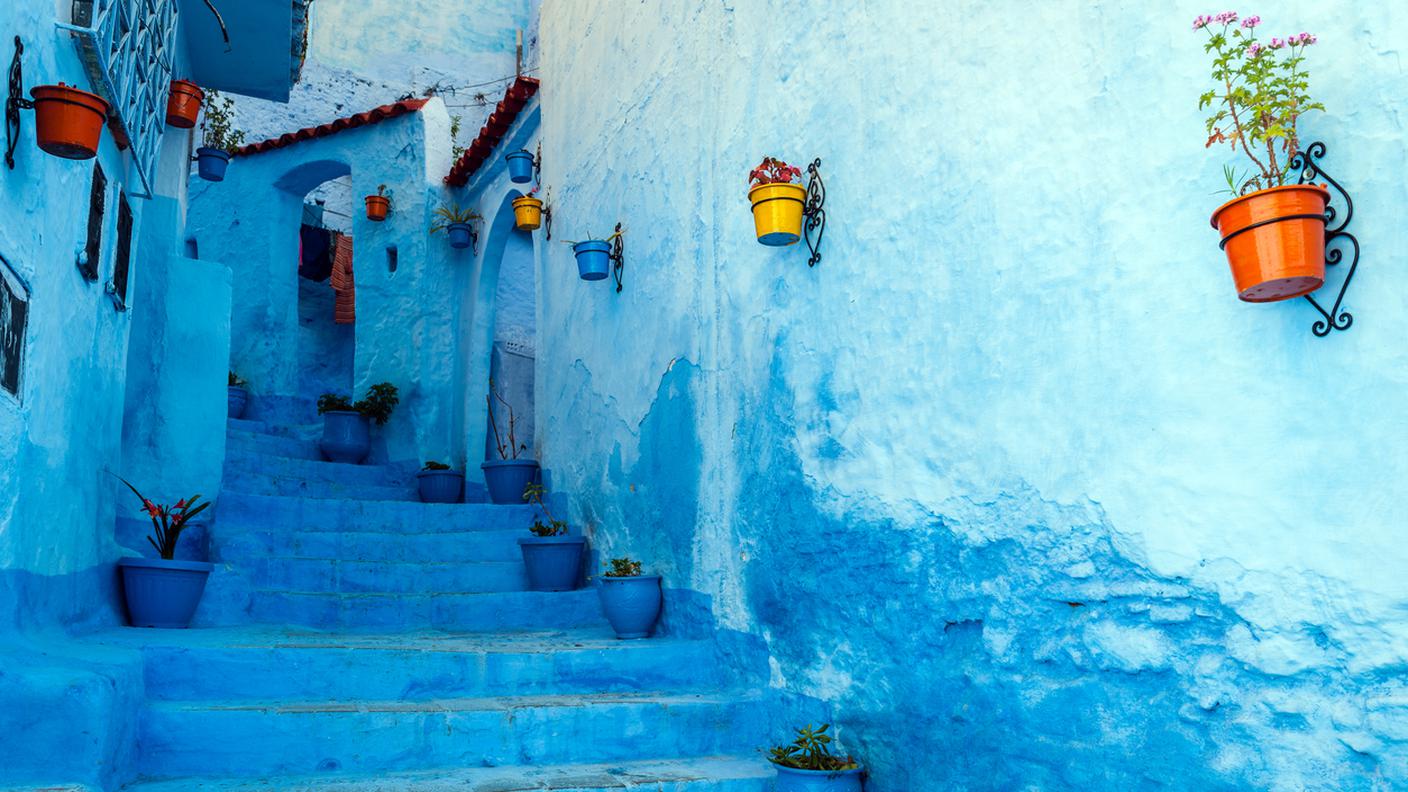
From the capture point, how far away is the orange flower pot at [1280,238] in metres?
2.30

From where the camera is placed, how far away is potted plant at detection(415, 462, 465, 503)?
865 centimetres

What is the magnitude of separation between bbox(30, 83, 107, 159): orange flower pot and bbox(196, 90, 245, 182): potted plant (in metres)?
6.01

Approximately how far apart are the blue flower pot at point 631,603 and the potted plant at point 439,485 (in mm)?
3819

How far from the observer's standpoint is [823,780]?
3553 millimetres

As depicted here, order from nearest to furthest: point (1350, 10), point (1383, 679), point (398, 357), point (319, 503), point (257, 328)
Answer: point (1383, 679) → point (1350, 10) → point (319, 503) → point (398, 357) → point (257, 328)

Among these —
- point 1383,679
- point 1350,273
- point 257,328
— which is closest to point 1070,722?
point 1383,679

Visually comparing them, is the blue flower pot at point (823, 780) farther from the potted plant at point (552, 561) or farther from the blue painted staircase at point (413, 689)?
the potted plant at point (552, 561)

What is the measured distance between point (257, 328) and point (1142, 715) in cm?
981

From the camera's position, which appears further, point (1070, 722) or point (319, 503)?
point (319, 503)

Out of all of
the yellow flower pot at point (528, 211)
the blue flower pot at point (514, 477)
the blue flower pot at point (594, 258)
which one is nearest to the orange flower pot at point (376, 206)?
the yellow flower pot at point (528, 211)

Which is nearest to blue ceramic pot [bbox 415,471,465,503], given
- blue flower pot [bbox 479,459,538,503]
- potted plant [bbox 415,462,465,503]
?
potted plant [bbox 415,462,465,503]

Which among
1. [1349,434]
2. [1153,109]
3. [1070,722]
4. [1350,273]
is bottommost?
[1070,722]

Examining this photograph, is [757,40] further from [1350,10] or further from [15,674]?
[15,674]

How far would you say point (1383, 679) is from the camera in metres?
2.22
